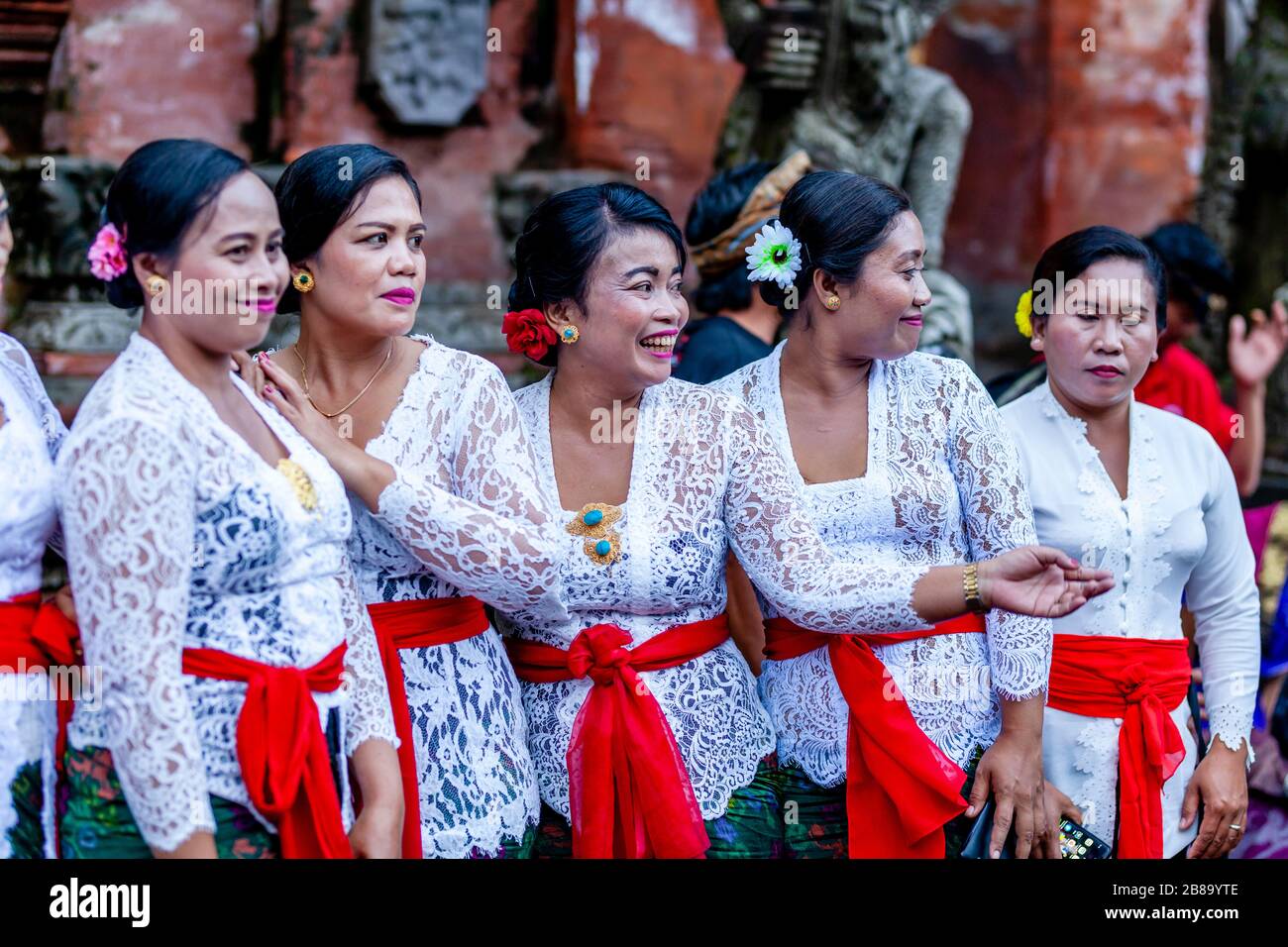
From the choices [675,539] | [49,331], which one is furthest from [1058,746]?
[49,331]

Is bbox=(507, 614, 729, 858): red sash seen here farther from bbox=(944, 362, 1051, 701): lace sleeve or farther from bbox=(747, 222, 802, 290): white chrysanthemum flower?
bbox=(747, 222, 802, 290): white chrysanthemum flower

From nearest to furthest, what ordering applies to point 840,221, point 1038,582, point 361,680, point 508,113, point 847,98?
point 361,680 → point 1038,582 → point 840,221 → point 847,98 → point 508,113

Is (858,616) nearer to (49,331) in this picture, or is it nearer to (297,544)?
(297,544)

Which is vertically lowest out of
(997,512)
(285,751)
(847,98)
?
(285,751)

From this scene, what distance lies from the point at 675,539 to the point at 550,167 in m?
4.01

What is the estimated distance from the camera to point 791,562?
281cm

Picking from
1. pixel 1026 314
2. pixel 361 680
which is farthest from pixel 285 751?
pixel 1026 314

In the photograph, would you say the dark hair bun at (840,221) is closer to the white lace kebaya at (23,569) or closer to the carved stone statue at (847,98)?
the white lace kebaya at (23,569)

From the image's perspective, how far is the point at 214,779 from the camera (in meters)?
2.29

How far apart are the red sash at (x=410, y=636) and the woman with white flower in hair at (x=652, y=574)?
0.45 feet

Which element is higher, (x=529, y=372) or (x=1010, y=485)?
(x=529, y=372)

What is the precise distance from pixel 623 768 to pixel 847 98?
386 centimetres

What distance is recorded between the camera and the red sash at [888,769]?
2.82 meters

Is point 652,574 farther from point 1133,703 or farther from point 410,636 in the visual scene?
point 1133,703
